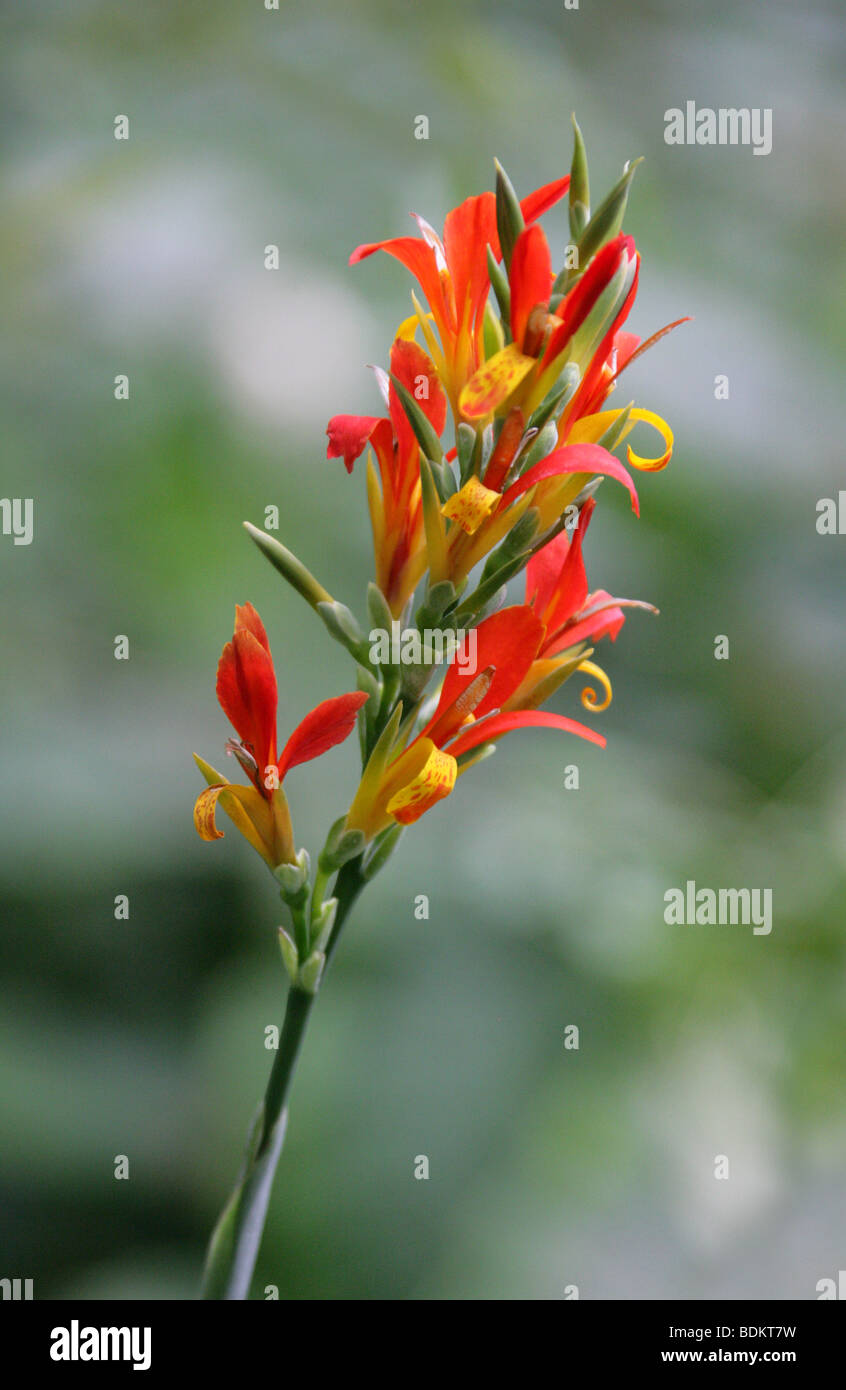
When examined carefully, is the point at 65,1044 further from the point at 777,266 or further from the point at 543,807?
the point at 777,266

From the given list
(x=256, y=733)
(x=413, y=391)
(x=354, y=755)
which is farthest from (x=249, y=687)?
(x=354, y=755)

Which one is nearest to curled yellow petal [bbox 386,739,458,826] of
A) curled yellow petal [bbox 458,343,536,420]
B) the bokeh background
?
curled yellow petal [bbox 458,343,536,420]

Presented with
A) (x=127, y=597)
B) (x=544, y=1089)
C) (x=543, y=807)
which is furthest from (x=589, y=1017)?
(x=127, y=597)

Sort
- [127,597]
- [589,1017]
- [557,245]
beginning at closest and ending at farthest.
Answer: [589,1017], [127,597], [557,245]

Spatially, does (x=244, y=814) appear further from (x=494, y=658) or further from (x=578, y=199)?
(x=578, y=199)

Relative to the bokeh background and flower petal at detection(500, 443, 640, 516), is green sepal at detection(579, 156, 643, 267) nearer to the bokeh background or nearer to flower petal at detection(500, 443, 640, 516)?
flower petal at detection(500, 443, 640, 516)

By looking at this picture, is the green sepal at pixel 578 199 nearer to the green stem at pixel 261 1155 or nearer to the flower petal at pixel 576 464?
the flower petal at pixel 576 464
